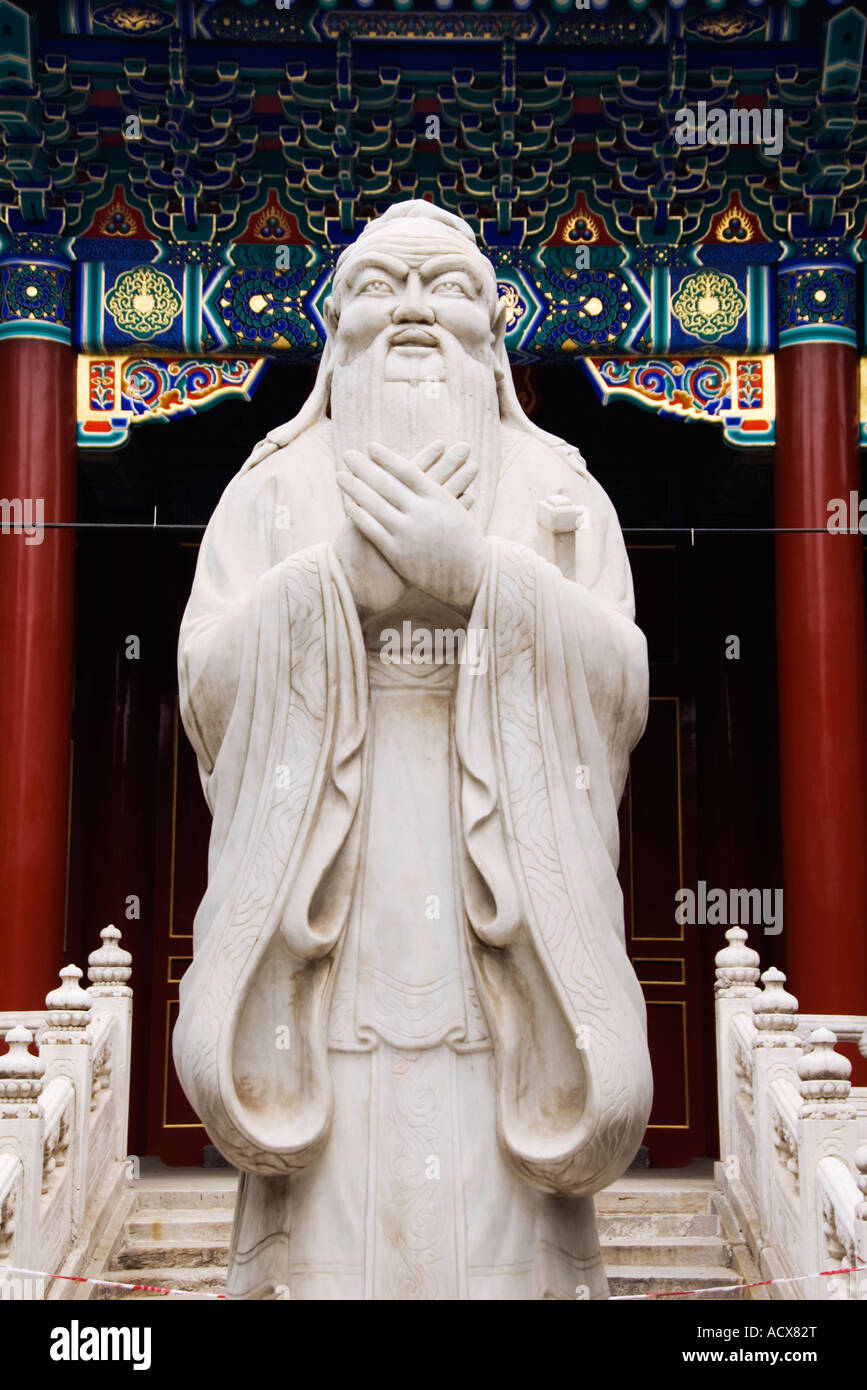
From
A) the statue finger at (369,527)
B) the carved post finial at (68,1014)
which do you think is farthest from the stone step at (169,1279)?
the statue finger at (369,527)

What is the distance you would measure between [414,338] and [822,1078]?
10.0 ft

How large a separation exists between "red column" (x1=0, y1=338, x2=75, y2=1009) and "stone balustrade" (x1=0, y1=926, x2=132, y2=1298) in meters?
0.34

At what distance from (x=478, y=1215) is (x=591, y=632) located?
1174 mm

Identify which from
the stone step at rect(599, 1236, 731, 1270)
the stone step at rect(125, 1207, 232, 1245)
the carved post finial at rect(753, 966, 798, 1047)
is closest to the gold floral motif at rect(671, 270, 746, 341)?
the carved post finial at rect(753, 966, 798, 1047)

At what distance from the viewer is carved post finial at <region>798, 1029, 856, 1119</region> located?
19.3ft

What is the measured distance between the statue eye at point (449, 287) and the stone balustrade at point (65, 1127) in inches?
123

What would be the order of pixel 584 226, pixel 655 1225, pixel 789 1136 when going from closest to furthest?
pixel 789 1136, pixel 655 1225, pixel 584 226

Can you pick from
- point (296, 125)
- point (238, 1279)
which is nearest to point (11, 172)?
point (296, 125)

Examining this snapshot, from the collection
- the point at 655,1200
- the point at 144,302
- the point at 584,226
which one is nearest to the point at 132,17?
the point at 144,302

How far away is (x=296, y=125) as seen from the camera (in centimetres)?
865

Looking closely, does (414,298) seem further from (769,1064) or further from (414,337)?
(769,1064)

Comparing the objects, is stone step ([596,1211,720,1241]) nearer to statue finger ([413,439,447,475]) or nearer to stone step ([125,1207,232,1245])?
stone step ([125,1207,232,1245])

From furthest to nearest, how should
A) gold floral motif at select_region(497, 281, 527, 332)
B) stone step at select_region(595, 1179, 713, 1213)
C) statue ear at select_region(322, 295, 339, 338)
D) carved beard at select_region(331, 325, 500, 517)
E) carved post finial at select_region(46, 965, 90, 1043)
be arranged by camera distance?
gold floral motif at select_region(497, 281, 527, 332)
stone step at select_region(595, 1179, 713, 1213)
carved post finial at select_region(46, 965, 90, 1043)
statue ear at select_region(322, 295, 339, 338)
carved beard at select_region(331, 325, 500, 517)

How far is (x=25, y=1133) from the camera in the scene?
593 cm
